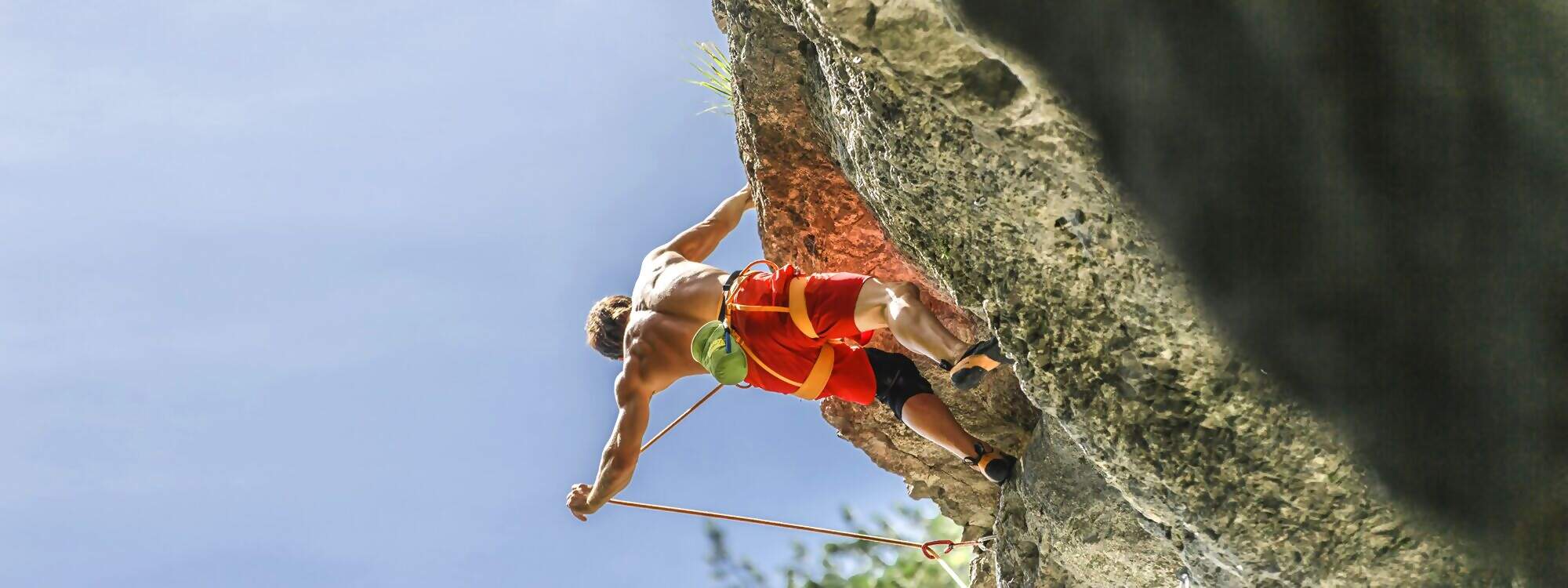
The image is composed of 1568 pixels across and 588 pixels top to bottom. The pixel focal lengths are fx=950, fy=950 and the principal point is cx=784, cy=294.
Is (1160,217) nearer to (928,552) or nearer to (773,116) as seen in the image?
(773,116)

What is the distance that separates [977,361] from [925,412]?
3.18 feet

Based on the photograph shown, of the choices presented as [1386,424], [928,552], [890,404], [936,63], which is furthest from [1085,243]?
[928,552]

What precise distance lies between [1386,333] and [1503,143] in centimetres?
38

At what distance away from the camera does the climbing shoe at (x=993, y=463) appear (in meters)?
3.77

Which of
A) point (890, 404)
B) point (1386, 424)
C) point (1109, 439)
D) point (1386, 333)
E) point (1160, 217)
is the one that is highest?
point (1160, 217)

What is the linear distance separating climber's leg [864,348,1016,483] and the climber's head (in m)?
1.18

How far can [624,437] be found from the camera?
155 inches

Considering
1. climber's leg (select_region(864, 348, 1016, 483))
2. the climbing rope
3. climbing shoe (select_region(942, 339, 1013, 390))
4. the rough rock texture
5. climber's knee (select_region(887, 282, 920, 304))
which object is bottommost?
the climbing rope

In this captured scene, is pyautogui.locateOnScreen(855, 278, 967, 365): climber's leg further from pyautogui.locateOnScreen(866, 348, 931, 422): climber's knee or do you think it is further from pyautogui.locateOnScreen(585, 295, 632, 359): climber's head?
pyautogui.locateOnScreen(585, 295, 632, 359): climber's head

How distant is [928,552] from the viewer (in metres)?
4.29

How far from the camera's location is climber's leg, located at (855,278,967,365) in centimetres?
302

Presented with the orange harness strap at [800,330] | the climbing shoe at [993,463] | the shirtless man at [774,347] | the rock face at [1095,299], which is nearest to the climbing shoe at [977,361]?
the rock face at [1095,299]

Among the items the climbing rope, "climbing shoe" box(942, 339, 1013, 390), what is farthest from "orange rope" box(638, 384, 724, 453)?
"climbing shoe" box(942, 339, 1013, 390)

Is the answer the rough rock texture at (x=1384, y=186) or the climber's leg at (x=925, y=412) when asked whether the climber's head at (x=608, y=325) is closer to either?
the climber's leg at (x=925, y=412)
